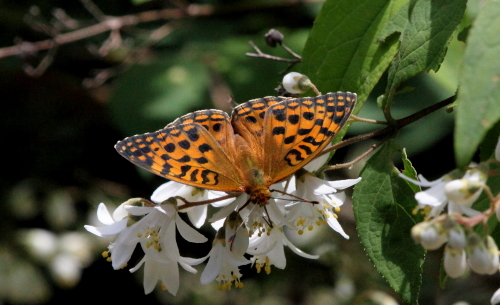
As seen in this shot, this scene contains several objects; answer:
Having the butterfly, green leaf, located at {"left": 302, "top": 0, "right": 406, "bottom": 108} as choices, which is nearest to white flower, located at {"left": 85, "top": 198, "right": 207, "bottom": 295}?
the butterfly

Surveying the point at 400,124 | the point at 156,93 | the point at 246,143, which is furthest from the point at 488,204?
the point at 156,93

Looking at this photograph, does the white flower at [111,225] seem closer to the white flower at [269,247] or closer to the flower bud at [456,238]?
the white flower at [269,247]

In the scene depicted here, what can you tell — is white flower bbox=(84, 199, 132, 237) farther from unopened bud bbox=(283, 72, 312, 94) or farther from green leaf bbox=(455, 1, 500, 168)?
green leaf bbox=(455, 1, 500, 168)

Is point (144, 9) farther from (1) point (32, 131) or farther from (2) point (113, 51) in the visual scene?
(1) point (32, 131)

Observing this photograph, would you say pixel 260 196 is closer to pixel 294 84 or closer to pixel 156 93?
pixel 294 84

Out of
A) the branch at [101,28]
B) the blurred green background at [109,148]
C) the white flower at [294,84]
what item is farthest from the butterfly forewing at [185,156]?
the branch at [101,28]

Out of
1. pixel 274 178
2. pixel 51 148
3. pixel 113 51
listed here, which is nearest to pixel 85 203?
pixel 51 148
